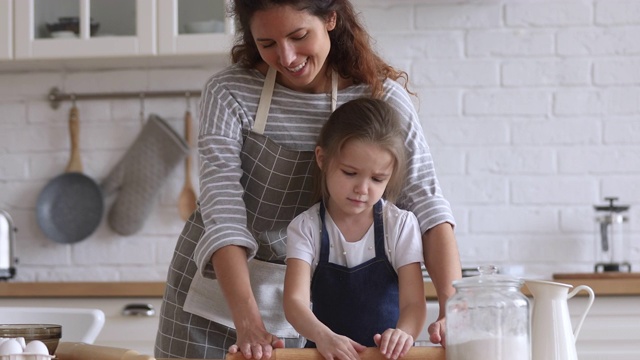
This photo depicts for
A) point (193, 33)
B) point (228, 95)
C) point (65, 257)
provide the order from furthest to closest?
1. point (65, 257)
2. point (193, 33)
3. point (228, 95)

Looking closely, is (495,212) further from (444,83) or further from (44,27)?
(44,27)

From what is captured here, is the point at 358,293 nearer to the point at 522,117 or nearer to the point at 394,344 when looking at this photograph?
the point at 394,344

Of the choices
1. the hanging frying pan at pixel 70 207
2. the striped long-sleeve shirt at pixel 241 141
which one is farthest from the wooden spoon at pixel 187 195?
the striped long-sleeve shirt at pixel 241 141

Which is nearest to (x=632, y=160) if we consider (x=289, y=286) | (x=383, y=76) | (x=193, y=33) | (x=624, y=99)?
(x=624, y=99)

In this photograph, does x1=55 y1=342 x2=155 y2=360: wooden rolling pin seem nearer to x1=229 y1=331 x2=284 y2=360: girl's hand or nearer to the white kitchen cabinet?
x1=229 y1=331 x2=284 y2=360: girl's hand

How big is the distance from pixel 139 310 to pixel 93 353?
5.14ft

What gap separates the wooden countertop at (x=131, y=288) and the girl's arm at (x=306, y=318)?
44.0 inches

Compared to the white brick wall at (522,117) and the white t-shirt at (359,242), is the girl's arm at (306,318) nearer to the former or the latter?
the white t-shirt at (359,242)

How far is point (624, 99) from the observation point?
318 centimetres

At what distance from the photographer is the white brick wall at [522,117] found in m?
3.17

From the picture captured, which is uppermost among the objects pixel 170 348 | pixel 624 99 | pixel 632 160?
pixel 624 99

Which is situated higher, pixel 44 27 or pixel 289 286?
pixel 44 27

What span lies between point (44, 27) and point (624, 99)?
182cm

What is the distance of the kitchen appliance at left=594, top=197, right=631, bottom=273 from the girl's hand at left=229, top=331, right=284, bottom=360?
1.81 meters
